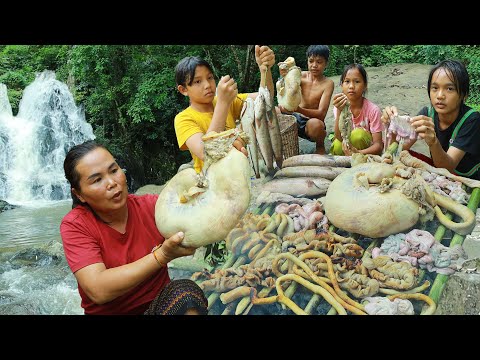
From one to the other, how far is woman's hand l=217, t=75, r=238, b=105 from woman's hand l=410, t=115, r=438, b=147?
1.04 m

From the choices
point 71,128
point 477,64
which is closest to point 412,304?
point 477,64

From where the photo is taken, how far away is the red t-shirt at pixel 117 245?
2.72 metres

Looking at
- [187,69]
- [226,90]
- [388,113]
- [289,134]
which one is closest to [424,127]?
[388,113]

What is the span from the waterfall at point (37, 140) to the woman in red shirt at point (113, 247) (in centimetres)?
95

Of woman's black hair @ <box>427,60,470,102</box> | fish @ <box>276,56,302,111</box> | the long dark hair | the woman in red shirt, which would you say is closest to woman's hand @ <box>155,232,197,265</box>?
the woman in red shirt

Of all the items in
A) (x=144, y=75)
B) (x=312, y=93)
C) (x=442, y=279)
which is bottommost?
(x=442, y=279)

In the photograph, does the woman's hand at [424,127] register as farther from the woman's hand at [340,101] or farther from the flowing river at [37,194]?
the flowing river at [37,194]

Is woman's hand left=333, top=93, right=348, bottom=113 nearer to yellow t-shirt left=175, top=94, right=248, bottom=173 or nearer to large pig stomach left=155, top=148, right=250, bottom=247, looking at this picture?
yellow t-shirt left=175, top=94, right=248, bottom=173

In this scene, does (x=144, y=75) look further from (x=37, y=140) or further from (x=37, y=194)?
(x=37, y=194)

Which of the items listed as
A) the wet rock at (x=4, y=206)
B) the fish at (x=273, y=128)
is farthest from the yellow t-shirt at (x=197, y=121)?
the wet rock at (x=4, y=206)

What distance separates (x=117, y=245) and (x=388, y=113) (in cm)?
173

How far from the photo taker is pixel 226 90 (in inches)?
121

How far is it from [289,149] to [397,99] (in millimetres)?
736

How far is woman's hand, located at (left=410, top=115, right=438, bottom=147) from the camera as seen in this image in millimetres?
3205
